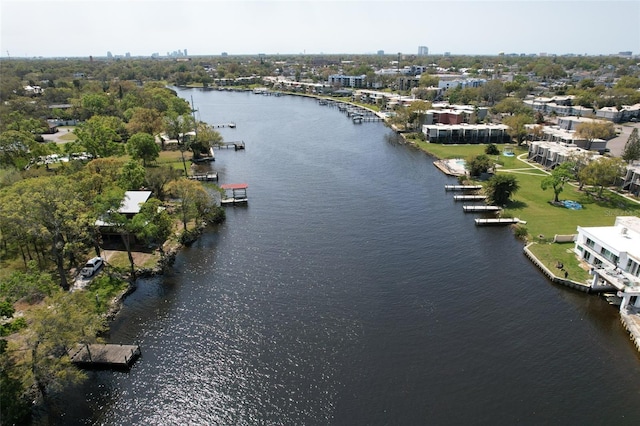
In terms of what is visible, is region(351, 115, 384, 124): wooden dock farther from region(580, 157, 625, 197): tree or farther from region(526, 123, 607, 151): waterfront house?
region(580, 157, 625, 197): tree

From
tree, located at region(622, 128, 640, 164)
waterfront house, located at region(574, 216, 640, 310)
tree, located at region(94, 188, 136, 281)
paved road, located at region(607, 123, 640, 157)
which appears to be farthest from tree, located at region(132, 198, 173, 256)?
paved road, located at region(607, 123, 640, 157)

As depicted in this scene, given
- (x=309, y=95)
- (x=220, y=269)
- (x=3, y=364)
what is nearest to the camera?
(x=3, y=364)

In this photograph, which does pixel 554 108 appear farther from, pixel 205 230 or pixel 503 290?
pixel 205 230

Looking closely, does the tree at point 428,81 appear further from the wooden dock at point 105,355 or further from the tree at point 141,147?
the wooden dock at point 105,355

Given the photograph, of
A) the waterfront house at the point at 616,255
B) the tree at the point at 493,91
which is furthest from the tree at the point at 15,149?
the tree at the point at 493,91

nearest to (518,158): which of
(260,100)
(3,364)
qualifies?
(3,364)
